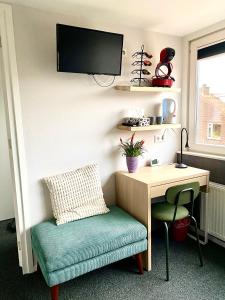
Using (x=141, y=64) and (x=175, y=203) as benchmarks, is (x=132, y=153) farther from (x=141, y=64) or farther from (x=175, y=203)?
(x=141, y=64)

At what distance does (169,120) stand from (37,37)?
1.57m

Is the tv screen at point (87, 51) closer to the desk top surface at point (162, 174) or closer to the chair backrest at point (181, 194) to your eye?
the desk top surface at point (162, 174)

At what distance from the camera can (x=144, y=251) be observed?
208cm

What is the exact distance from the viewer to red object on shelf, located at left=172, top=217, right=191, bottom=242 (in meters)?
2.51

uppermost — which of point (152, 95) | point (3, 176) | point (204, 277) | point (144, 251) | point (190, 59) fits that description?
point (190, 59)

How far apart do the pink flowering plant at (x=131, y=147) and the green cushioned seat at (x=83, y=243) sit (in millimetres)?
630

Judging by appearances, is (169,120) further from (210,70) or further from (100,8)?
(100,8)

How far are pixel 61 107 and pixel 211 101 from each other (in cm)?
164

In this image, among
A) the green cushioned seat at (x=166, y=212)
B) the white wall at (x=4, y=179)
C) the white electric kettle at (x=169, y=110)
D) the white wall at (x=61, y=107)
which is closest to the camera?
the white wall at (x=61, y=107)

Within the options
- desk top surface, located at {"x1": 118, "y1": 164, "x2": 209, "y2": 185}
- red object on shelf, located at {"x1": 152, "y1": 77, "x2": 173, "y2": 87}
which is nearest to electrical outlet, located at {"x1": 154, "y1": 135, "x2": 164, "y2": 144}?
desk top surface, located at {"x1": 118, "y1": 164, "x2": 209, "y2": 185}

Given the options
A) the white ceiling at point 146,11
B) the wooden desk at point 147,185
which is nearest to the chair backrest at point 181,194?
the wooden desk at point 147,185

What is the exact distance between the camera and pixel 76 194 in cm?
212

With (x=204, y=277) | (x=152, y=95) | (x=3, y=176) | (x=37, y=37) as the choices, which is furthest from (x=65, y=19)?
(x=204, y=277)

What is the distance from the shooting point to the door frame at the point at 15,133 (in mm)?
1835
